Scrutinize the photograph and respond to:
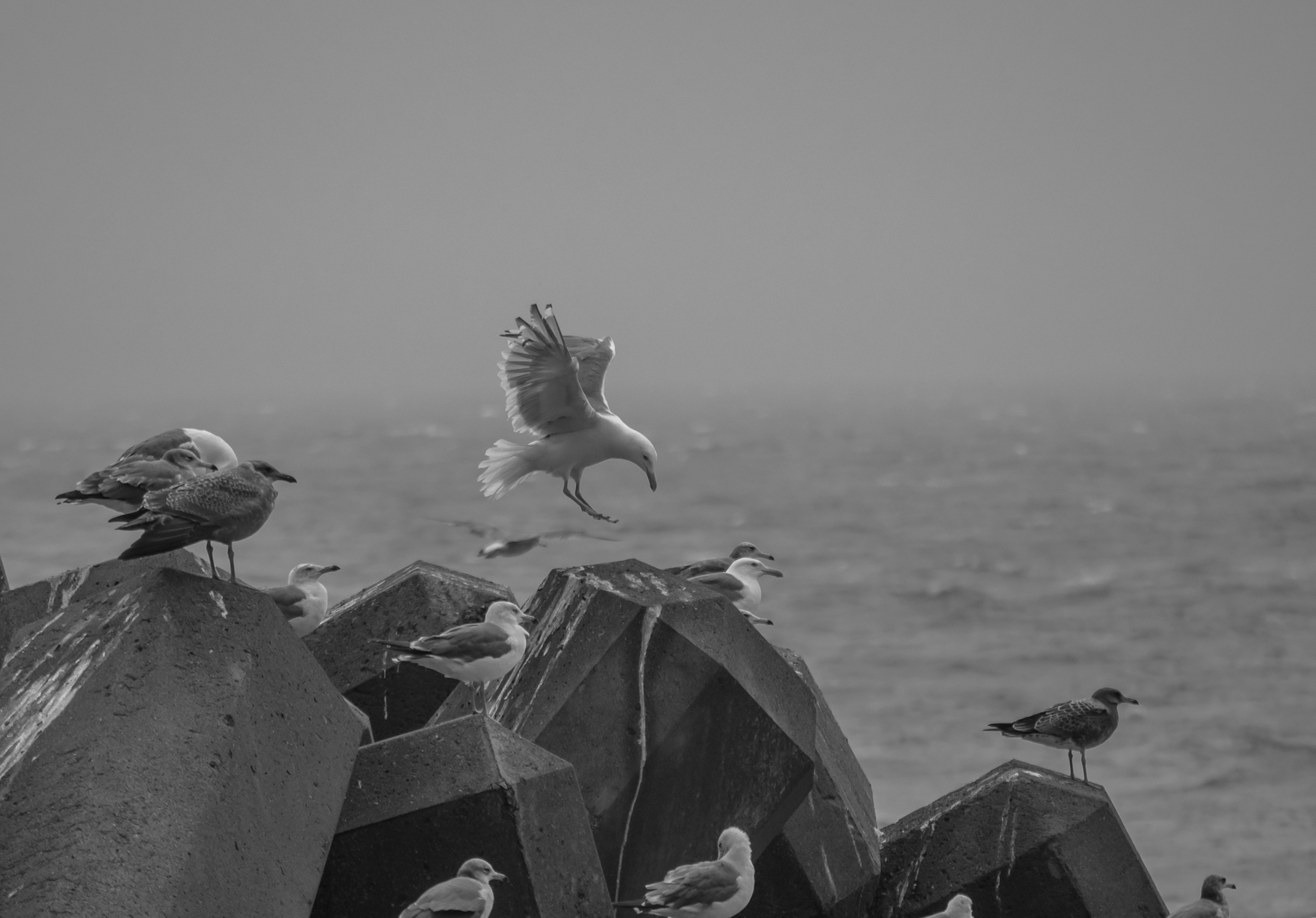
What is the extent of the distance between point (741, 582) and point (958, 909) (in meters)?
2.92

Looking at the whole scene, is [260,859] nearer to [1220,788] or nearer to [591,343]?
[591,343]

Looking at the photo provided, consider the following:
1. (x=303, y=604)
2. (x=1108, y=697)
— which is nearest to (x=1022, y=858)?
(x=1108, y=697)

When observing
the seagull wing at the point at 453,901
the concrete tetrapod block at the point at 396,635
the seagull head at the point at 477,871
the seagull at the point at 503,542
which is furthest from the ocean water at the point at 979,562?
the seagull wing at the point at 453,901

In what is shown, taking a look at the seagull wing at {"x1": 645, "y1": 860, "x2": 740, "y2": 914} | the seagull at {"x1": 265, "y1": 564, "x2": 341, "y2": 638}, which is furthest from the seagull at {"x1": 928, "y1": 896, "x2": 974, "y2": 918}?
the seagull at {"x1": 265, "y1": 564, "x2": 341, "y2": 638}

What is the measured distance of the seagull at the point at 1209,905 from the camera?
25.2 ft

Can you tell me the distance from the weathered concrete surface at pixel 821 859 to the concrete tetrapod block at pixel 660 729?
27 cm

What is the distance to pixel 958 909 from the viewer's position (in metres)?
6.77

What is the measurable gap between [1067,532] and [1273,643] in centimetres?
2030

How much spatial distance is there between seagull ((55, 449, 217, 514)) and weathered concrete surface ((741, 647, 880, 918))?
2.90 meters

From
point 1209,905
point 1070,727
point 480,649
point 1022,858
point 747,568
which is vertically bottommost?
point 1209,905

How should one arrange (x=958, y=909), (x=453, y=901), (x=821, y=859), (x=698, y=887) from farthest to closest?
(x=821, y=859) < (x=958, y=909) < (x=698, y=887) < (x=453, y=901)

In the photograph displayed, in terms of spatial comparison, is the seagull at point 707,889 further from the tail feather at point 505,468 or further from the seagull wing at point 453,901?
the tail feather at point 505,468

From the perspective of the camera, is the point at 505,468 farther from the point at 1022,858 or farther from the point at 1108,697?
the point at 1022,858

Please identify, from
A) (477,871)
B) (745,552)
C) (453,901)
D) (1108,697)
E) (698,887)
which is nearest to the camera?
(453,901)
